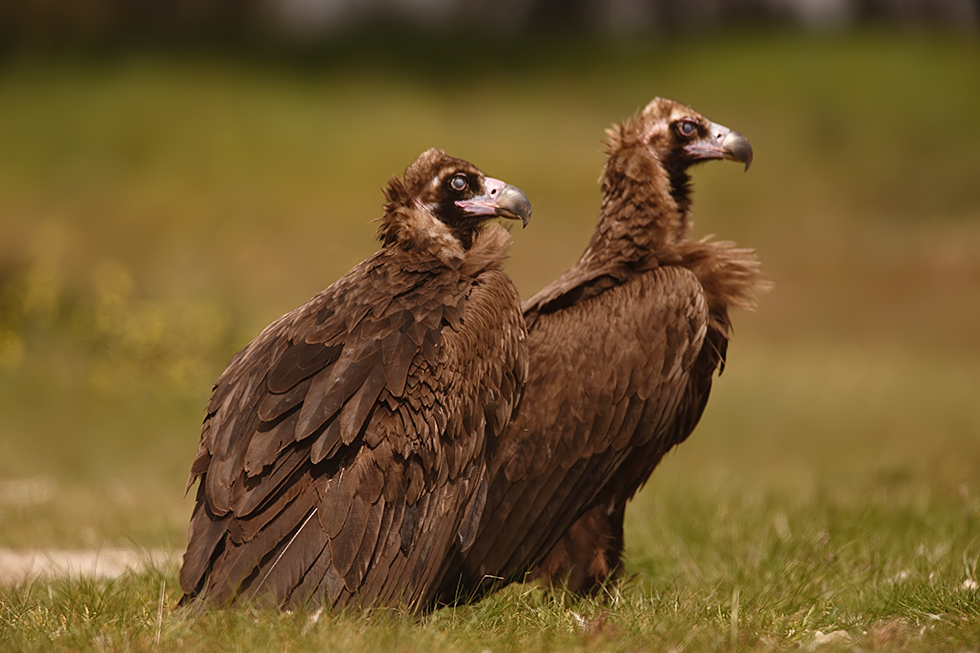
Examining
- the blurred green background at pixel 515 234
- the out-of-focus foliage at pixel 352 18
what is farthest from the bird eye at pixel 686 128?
the out-of-focus foliage at pixel 352 18

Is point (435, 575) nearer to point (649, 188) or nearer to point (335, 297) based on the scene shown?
point (335, 297)

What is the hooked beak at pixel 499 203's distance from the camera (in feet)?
15.9

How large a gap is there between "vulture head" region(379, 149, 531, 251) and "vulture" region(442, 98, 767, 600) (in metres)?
0.60

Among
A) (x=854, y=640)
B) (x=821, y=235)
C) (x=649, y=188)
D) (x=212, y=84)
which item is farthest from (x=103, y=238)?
(x=854, y=640)

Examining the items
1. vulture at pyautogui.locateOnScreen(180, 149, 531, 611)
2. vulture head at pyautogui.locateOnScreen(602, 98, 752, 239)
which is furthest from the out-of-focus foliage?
vulture at pyautogui.locateOnScreen(180, 149, 531, 611)

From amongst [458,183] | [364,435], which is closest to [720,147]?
[458,183]

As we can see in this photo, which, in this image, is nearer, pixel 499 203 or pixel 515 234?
pixel 499 203

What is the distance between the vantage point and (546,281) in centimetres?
Result: 1423

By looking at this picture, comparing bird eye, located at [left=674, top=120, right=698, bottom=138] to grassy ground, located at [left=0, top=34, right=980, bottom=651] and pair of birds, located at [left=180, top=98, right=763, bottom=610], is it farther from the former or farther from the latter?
grassy ground, located at [left=0, top=34, right=980, bottom=651]

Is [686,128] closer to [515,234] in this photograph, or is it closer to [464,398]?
[464,398]

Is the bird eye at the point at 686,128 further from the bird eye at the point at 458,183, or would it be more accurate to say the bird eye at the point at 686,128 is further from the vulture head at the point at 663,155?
the bird eye at the point at 458,183

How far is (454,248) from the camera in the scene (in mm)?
4926

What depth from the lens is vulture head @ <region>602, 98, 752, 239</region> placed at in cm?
557

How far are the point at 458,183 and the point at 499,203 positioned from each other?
21 centimetres
